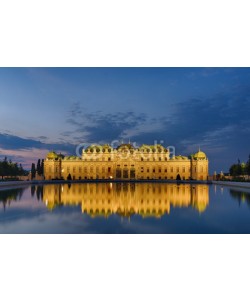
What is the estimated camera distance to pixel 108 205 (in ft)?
52.7

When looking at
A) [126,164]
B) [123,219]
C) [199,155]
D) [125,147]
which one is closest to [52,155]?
[125,147]

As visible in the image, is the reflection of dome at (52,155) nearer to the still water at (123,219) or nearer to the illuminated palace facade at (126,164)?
the illuminated palace facade at (126,164)

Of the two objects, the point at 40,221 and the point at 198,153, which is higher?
the point at 198,153

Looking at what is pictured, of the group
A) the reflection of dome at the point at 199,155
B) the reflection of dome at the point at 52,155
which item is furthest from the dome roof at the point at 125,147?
the reflection of dome at the point at 199,155

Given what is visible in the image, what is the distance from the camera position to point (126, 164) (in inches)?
2707

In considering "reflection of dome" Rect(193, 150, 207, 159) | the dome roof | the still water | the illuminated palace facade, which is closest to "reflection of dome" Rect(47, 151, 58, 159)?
the illuminated palace facade

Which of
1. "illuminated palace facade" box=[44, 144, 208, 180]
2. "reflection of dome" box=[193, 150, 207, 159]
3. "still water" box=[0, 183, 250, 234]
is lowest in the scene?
"still water" box=[0, 183, 250, 234]

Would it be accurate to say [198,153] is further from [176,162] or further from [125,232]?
[125,232]

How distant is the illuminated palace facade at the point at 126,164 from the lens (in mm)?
68250

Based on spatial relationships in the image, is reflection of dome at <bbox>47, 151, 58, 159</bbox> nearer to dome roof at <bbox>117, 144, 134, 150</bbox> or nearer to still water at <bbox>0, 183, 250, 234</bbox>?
dome roof at <bbox>117, 144, 134, 150</bbox>

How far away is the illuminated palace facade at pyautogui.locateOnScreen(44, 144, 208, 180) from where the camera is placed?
6825 centimetres
